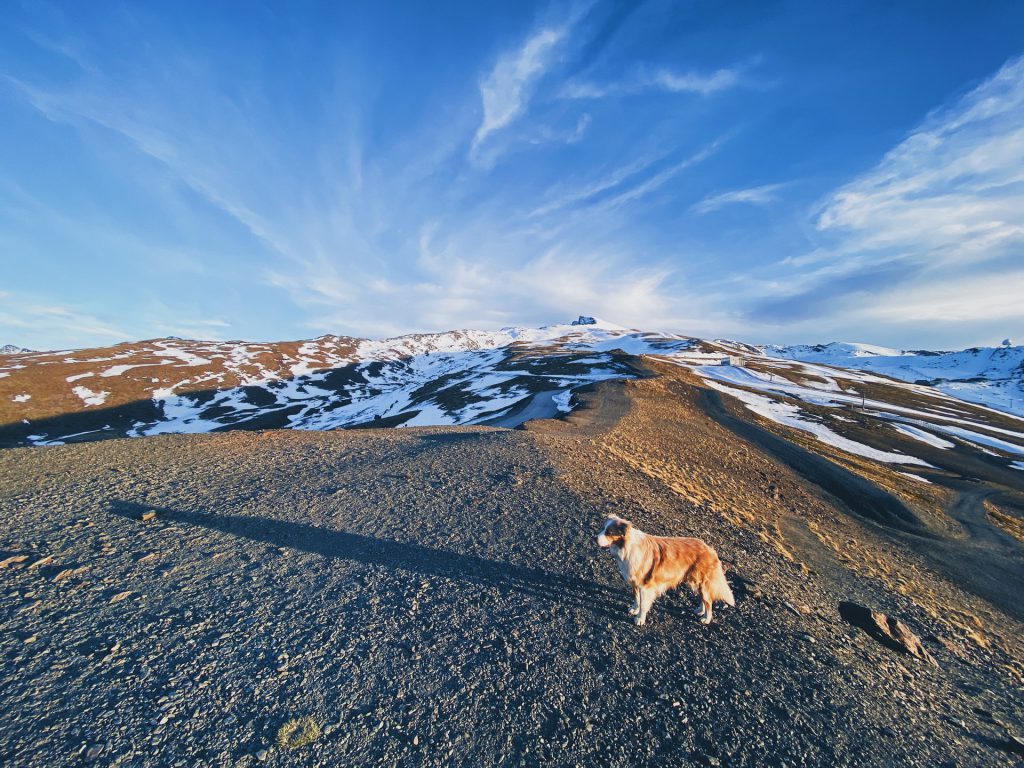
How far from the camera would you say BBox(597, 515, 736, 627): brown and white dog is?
25.8 feet

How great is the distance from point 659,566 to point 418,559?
17.8 ft

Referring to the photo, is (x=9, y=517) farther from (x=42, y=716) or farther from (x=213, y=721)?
(x=213, y=721)

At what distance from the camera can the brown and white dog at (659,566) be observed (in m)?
7.88

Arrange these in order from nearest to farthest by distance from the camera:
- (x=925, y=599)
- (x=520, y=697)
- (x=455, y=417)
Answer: (x=520, y=697) < (x=925, y=599) < (x=455, y=417)

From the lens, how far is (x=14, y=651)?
6145mm

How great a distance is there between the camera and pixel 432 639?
7.13 meters

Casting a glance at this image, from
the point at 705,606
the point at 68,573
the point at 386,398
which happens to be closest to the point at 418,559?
the point at 705,606

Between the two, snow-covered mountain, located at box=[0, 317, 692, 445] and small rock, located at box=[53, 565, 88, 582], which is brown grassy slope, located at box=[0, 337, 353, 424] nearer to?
snow-covered mountain, located at box=[0, 317, 692, 445]

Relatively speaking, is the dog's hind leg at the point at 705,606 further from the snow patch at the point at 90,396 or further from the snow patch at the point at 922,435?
the snow patch at the point at 90,396

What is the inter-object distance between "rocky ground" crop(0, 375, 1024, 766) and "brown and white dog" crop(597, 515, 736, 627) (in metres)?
0.52

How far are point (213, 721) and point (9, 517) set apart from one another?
34.9 feet

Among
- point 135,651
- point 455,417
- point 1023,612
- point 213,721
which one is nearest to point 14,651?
point 135,651

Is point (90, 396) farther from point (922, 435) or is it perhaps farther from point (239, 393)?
point (922, 435)

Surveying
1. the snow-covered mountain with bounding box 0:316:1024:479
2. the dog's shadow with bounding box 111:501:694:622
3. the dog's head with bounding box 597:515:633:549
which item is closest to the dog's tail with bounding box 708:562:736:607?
the dog's shadow with bounding box 111:501:694:622
